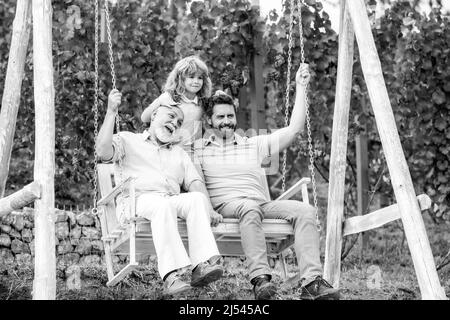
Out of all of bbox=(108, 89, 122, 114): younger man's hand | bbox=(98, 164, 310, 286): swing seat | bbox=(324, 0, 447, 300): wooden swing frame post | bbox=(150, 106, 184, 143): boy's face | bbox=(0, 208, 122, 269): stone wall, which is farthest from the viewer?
bbox=(0, 208, 122, 269): stone wall

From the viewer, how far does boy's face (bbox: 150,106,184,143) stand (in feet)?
19.4

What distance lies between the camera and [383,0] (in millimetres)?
8797

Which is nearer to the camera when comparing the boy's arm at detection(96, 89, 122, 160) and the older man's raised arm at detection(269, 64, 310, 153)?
the boy's arm at detection(96, 89, 122, 160)

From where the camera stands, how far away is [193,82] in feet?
20.2

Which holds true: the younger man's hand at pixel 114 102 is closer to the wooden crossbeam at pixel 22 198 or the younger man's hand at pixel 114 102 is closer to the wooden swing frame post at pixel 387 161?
the wooden crossbeam at pixel 22 198

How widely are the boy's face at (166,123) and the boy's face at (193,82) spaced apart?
251 mm

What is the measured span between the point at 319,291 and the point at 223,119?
1.23 meters

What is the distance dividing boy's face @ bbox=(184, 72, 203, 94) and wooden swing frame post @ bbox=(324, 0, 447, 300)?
876mm

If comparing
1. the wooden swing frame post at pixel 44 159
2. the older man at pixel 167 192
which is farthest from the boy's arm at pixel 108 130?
the wooden swing frame post at pixel 44 159

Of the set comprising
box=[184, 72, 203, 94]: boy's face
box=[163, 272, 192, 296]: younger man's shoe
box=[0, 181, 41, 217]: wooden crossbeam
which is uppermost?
box=[184, 72, 203, 94]: boy's face

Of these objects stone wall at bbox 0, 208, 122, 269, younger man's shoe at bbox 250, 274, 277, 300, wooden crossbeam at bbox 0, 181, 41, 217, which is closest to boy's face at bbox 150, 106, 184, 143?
wooden crossbeam at bbox 0, 181, 41, 217

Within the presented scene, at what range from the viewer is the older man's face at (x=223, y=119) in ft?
19.8

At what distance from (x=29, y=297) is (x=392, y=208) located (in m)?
2.40

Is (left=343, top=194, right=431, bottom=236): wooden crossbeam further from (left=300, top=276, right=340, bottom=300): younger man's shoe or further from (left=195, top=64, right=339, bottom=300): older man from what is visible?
(left=300, top=276, right=340, bottom=300): younger man's shoe
